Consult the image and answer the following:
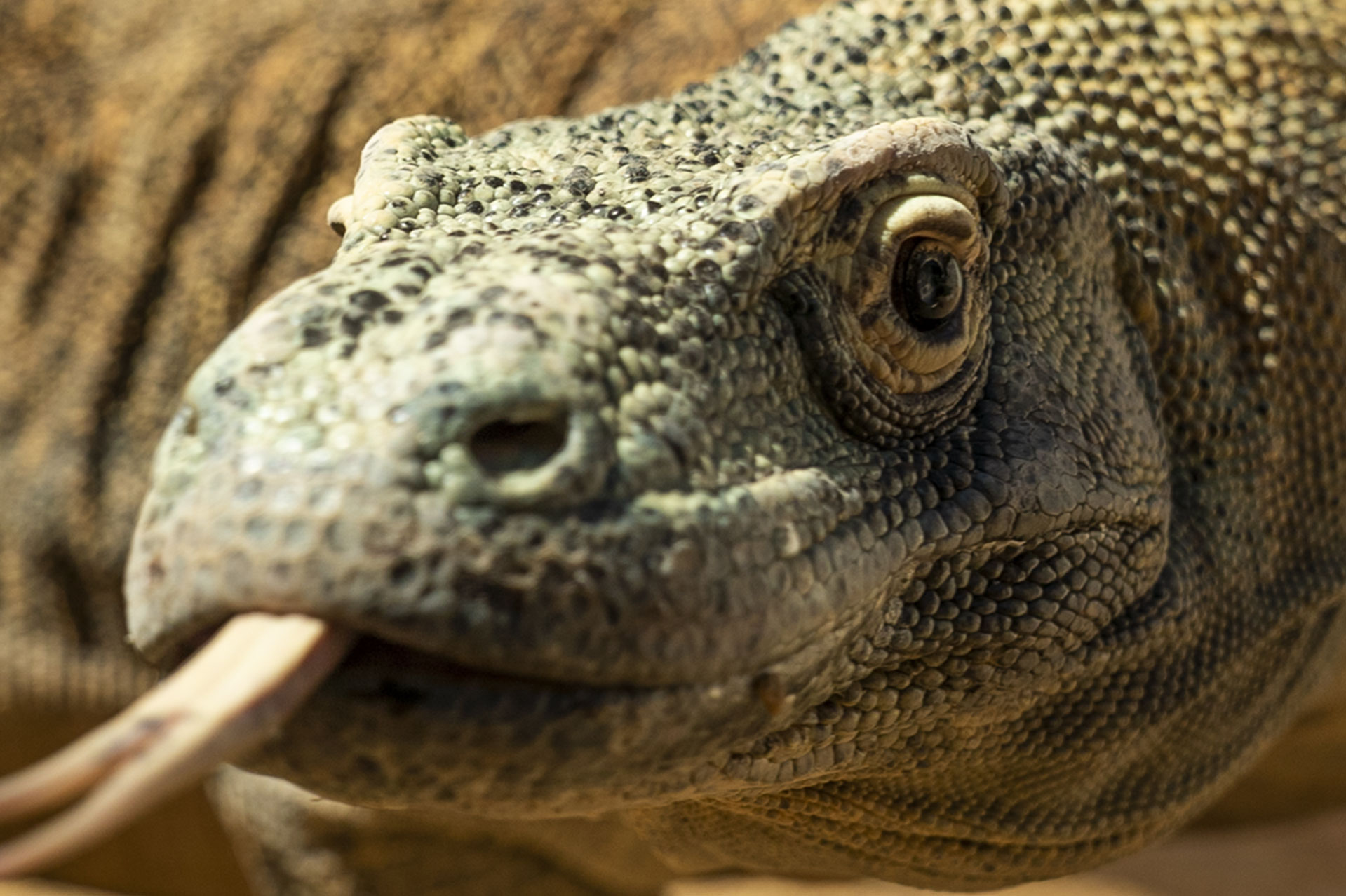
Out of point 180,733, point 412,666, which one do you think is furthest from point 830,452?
point 180,733

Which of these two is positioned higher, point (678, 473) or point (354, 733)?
point (678, 473)

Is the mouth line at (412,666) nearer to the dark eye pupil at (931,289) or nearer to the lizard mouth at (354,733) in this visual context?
the lizard mouth at (354,733)

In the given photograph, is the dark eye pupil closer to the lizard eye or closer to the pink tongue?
the lizard eye

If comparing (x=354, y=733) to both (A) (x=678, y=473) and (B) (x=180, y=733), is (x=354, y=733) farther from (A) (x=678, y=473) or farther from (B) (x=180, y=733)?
(A) (x=678, y=473)

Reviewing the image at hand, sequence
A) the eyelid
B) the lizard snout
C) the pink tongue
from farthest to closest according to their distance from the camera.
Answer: the eyelid, the lizard snout, the pink tongue

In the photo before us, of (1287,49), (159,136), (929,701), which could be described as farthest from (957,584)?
(159,136)

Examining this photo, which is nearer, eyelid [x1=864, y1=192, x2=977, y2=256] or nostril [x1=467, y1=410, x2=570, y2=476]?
nostril [x1=467, y1=410, x2=570, y2=476]

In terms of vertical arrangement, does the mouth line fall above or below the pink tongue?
below

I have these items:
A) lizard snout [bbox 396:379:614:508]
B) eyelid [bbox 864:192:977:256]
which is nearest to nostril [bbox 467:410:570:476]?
lizard snout [bbox 396:379:614:508]
